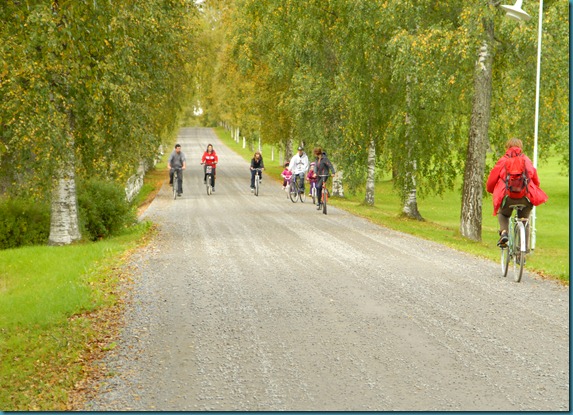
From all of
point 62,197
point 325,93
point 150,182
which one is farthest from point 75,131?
point 150,182

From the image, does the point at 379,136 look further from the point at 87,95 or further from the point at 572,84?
the point at 87,95

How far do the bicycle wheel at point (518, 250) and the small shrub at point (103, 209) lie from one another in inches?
446

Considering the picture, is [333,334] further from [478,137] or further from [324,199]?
[324,199]

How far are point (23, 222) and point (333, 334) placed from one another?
529 inches

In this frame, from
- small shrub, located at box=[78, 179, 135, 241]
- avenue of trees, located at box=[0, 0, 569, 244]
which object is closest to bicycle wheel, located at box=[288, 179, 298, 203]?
avenue of trees, located at box=[0, 0, 569, 244]

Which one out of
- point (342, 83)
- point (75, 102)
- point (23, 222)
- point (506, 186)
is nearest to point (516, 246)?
point (506, 186)

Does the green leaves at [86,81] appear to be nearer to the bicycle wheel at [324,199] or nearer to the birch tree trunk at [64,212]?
the birch tree trunk at [64,212]

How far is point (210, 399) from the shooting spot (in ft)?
20.8

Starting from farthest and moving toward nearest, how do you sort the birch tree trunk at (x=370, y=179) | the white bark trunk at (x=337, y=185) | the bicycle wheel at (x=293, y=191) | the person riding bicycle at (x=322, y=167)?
1. the white bark trunk at (x=337, y=185)
2. the birch tree trunk at (x=370, y=179)
3. the bicycle wheel at (x=293, y=191)
4. the person riding bicycle at (x=322, y=167)

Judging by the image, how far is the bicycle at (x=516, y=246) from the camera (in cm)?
1226

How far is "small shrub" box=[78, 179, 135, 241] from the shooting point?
20844mm

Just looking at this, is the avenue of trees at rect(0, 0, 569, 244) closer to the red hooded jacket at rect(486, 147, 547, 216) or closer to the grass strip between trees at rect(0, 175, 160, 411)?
the grass strip between trees at rect(0, 175, 160, 411)

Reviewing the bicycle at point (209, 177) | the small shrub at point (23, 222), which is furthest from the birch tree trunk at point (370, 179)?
the small shrub at point (23, 222)

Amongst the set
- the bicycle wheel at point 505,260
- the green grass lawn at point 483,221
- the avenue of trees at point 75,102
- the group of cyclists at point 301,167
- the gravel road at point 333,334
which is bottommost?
the green grass lawn at point 483,221
